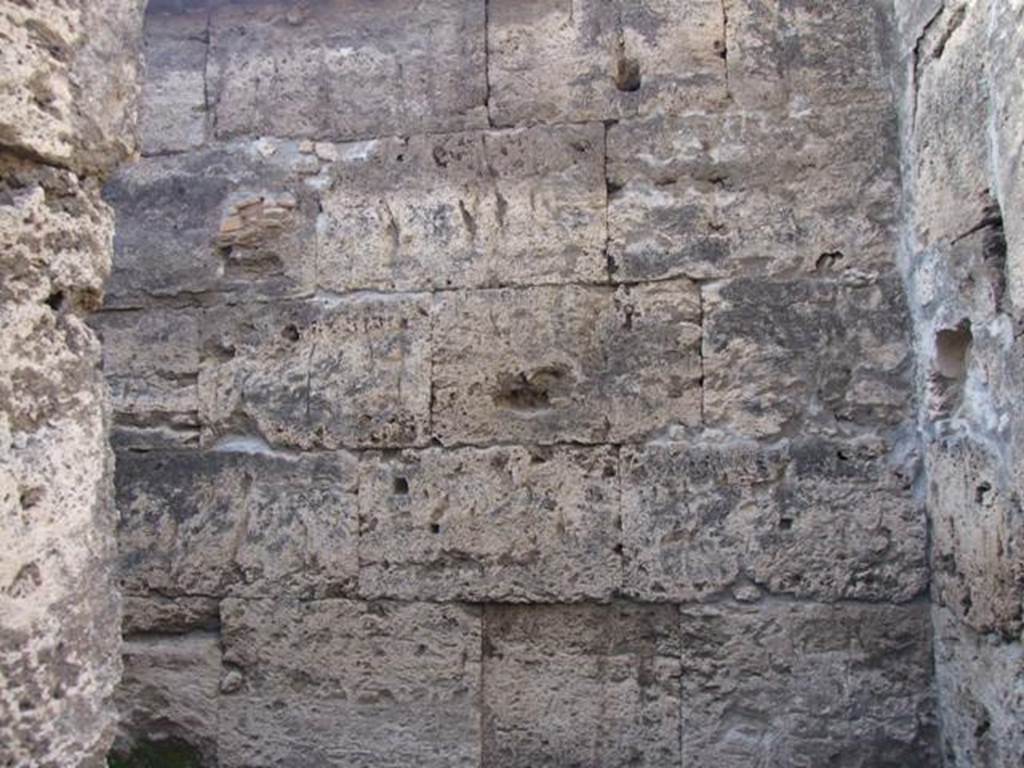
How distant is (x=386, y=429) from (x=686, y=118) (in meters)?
1.68

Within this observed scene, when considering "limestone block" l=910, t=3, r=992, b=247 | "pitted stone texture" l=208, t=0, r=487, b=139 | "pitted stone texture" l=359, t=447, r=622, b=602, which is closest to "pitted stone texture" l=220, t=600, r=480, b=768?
"pitted stone texture" l=359, t=447, r=622, b=602

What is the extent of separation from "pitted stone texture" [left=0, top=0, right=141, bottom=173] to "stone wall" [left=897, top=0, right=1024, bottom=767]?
85.8 inches

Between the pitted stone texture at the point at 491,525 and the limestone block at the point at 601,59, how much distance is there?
138cm

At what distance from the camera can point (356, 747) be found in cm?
383

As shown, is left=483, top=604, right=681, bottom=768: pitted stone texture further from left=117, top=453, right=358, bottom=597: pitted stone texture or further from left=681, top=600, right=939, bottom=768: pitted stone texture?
left=117, top=453, right=358, bottom=597: pitted stone texture

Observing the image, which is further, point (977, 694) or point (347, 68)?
point (347, 68)

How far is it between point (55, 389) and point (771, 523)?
8.56ft

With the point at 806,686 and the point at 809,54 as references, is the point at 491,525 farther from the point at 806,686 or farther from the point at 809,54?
the point at 809,54

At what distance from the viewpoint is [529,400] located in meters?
3.90

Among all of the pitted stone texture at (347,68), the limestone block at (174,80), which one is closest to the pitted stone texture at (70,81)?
the pitted stone texture at (347,68)

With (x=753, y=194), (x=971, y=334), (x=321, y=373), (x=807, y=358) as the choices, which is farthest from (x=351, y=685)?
(x=971, y=334)

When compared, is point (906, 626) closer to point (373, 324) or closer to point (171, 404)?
point (373, 324)

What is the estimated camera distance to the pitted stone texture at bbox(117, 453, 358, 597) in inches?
154

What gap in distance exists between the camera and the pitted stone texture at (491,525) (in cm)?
375
